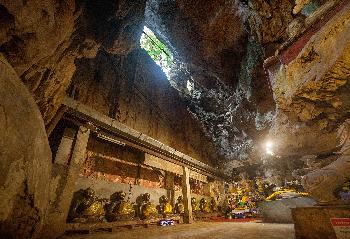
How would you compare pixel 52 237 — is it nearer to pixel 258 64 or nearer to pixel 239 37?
pixel 258 64

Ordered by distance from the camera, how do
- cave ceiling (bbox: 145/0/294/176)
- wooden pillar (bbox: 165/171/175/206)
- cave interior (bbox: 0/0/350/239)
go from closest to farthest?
cave interior (bbox: 0/0/350/239) < cave ceiling (bbox: 145/0/294/176) < wooden pillar (bbox: 165/171/175/206)

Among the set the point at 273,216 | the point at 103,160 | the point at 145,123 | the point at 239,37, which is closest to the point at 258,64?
the point at 239,37

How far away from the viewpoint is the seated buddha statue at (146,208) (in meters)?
7.03

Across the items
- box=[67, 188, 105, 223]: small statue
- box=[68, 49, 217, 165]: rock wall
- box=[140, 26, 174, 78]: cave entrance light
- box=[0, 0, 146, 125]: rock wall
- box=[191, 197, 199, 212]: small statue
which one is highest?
box=[140, 26, 174, 78]: cave entrance light

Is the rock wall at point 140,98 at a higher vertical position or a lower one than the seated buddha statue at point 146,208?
higher

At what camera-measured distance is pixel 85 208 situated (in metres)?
5.31

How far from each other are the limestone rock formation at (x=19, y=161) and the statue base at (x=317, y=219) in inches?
143

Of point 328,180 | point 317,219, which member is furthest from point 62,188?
point 328,180

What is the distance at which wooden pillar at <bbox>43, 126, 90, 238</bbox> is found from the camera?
4.29 m

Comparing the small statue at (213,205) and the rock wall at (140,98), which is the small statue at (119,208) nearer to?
the rock wall at (140,98)

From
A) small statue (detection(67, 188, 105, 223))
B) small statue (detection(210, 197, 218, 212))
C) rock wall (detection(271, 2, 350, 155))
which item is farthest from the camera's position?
small statue (detection(210, 197, 218, 212))

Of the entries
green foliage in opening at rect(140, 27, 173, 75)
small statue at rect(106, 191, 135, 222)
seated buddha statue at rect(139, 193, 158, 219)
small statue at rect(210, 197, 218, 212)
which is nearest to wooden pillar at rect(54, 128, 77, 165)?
small statue at rect(106, 191, 135, 222)

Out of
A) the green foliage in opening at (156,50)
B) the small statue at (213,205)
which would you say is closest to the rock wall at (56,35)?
the green foliage in opening at (156,50)

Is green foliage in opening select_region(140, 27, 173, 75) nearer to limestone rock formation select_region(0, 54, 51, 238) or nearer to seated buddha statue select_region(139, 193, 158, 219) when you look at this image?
seated buddha statue select_region(139, 193, 158, 219)
